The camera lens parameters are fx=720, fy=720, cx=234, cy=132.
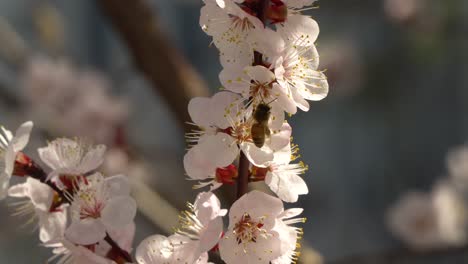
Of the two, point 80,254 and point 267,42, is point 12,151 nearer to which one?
point 80,254

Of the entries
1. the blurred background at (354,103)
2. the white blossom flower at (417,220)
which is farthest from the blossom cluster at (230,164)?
the blurred background at (354,103)

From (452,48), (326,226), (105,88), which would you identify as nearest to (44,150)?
(105,88)

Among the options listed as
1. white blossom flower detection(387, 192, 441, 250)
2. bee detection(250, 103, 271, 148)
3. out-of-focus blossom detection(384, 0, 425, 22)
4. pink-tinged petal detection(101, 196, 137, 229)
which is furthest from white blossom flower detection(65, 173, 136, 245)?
out-of-focus blossom detection(384, 0, 425, 22)

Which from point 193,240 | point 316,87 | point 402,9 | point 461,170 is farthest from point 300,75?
point 402,9

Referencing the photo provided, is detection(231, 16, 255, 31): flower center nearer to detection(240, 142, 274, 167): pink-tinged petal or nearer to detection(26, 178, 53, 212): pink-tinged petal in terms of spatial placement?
detection(240, 142, 274, 167): pink-tinged petal

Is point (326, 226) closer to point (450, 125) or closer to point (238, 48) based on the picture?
point (450, 125)

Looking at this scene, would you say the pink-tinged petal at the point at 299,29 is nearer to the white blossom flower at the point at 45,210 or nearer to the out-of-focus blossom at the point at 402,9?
the white blossom flower at the point at 45,210
